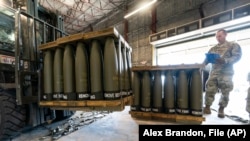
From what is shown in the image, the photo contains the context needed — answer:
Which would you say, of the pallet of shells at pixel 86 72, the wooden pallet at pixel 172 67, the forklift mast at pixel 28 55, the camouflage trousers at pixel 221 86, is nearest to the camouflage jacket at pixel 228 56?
the camouflage trousers at pixel 221 86

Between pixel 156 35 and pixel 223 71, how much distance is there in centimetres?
622

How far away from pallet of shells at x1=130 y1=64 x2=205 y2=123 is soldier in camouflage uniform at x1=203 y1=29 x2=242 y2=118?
2.43 feet

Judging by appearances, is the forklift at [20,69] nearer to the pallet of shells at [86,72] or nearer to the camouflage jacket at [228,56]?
the pallet of shells at [86,72]

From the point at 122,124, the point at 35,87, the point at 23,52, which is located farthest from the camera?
the point at 122,124

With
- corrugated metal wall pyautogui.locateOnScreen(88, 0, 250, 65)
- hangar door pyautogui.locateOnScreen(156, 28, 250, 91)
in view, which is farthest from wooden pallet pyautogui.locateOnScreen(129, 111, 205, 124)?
corrugated metal wall pyautogui.locateOnScreen(88, 0, 250, 65)

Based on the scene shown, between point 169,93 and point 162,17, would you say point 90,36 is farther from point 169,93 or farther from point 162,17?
point 162,17

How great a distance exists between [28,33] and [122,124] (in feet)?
7.93

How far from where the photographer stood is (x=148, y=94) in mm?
3352

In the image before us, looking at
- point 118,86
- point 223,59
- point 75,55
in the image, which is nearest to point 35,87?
point 75,55

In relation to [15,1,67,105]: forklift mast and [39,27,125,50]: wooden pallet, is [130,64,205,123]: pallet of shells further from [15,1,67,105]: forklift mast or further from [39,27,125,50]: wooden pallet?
[15,1,67,105]: forklift mast

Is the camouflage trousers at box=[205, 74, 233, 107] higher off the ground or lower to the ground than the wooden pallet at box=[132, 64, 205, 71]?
lower

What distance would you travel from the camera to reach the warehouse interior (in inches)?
118

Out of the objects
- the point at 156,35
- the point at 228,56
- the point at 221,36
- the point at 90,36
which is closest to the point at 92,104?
the point at 90,36

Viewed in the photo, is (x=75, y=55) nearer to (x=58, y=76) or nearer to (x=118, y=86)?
(x=58, y=76)
